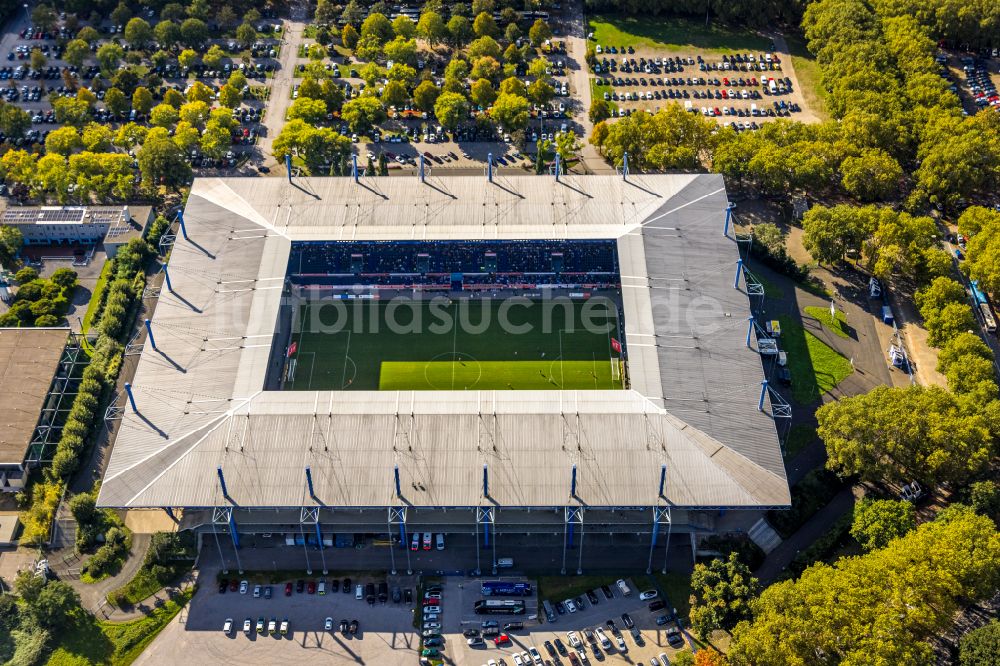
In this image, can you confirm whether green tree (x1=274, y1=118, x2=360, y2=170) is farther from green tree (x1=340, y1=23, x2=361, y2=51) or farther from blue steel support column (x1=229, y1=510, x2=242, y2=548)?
blue steel support column (x1=229, y1=510, x2=242, y2=548)

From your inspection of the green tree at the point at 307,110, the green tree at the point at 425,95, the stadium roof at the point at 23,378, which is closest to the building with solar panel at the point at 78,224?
the stadium roof at the point at 23,378

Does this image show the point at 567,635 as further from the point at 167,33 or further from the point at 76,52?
the point at 76,52

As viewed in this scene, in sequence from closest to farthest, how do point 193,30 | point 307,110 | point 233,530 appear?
point 233,530 → point 307,110 → point 193,30

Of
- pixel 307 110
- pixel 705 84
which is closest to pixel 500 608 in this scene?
pixel 307 110

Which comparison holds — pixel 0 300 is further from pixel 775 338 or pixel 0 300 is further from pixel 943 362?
pixel 943 362

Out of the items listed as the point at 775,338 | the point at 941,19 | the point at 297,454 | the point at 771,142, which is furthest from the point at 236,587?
the point at 941,19

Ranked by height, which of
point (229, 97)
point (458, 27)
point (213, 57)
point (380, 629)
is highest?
point (458, 27)

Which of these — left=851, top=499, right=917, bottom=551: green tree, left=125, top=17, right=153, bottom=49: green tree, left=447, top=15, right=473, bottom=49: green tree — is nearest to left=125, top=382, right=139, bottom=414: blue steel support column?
left=851, top=499, right=917, bottom=551: green tree
